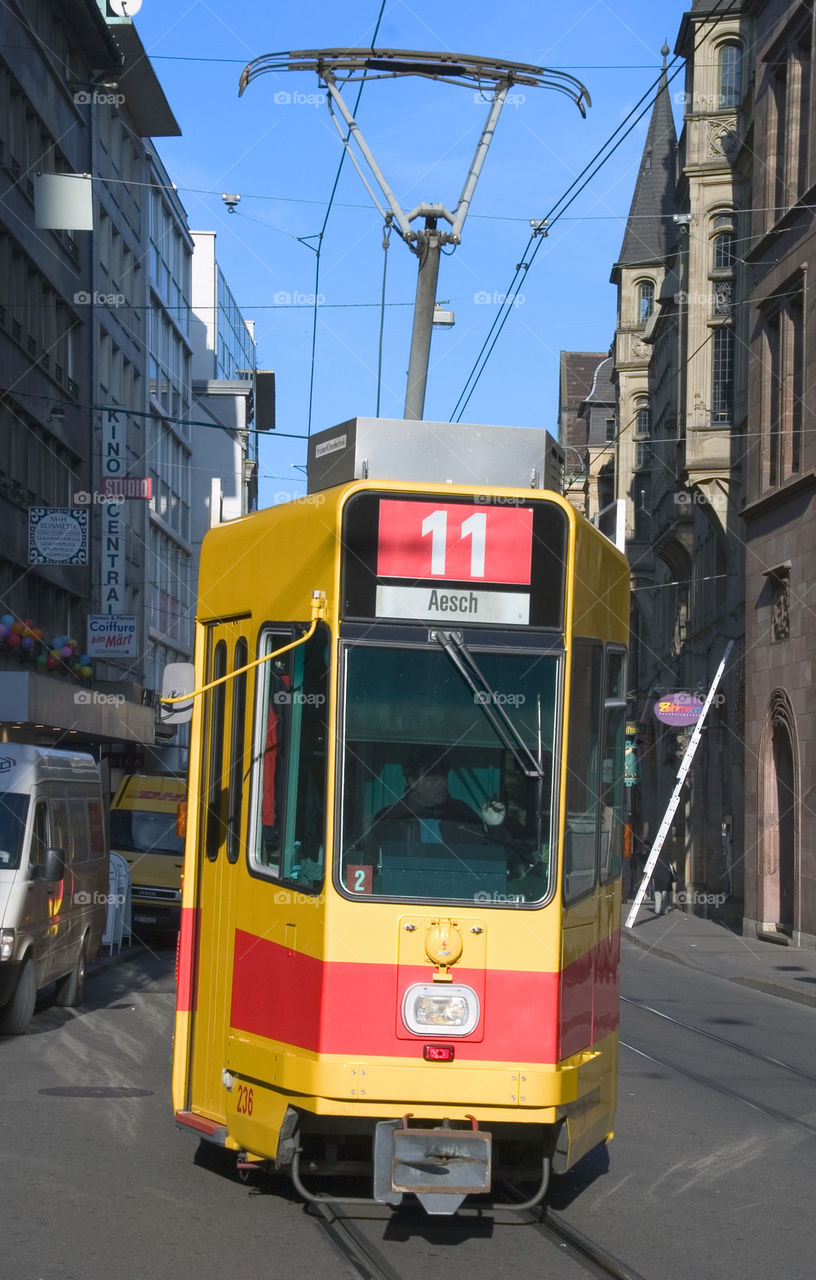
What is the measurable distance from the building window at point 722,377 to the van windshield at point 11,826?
23575mm

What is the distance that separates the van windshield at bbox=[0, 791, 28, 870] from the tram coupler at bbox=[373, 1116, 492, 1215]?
9.02 m

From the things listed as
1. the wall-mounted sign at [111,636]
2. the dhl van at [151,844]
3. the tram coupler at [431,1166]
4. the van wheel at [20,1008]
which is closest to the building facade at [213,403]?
the wall-mounted sign at [111,636]

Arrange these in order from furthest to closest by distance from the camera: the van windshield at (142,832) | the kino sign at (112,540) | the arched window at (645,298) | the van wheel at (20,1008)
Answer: the arched window at (645,298) → the kino sign at (112,540) → the van windshield at (142,832) → the van wheel at (20,1008)

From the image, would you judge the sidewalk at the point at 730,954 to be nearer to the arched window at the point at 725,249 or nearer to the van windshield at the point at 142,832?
the van windshield at the point at 142,832

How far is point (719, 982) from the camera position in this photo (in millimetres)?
21953

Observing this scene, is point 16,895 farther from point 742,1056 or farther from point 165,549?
point 165,549

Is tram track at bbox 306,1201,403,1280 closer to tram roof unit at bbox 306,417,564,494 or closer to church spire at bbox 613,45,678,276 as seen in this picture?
tram roof unit at bbox 306,417,564,494

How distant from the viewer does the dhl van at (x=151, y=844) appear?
26.0 metres

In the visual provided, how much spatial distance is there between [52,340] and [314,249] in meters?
11.1

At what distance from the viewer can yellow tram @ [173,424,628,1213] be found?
6.61 metres

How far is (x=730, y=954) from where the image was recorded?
25844 mm

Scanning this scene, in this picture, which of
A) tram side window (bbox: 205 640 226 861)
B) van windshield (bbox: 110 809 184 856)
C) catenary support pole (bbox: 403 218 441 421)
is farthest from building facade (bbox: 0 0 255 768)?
tram side window (bbox: 205 640 226 861)

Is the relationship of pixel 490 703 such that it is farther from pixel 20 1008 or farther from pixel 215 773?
pixel 20 1008

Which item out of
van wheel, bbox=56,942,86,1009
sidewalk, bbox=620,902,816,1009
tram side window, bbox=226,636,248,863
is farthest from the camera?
sidewalk, bbox=620,902,816,1009
